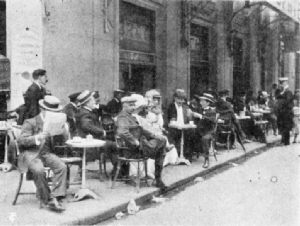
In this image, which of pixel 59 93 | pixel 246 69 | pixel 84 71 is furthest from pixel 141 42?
pixel 246 69

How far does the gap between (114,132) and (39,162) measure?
246cm

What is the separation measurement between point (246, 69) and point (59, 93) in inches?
598

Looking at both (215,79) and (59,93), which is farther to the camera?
(215,79)

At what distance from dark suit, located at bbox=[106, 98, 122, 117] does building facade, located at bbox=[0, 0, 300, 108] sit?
0.45 meters

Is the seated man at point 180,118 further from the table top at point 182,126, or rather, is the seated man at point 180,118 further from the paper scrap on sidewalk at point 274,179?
the paper scrap on sidewalk at point 274,179

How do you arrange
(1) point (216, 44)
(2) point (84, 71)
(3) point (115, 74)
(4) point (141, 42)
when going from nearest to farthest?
(2) point (84, 71), (3) point (115, 74), (4) point (141, 42), (1) point (216, 44)

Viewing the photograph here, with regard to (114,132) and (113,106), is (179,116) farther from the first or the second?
(114,132)

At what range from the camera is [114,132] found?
9000 millimetres

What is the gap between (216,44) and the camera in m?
20.4

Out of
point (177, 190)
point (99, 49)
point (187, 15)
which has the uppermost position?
point (187, 15)

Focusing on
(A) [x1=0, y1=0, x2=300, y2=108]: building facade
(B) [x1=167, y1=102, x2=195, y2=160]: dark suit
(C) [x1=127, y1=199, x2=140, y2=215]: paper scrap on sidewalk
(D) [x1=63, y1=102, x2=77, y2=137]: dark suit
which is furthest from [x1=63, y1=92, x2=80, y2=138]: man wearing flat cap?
(C) [x1=127, y1=199, x2=140, y2=215]: paper scrap on sidewalk

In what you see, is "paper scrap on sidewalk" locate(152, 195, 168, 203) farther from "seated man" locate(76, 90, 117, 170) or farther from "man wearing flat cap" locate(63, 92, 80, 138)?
"man wearing flat cap" locate(63, 92, 80, 138)

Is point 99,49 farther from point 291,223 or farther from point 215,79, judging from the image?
point 215,79

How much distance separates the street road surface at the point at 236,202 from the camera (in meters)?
6.49
